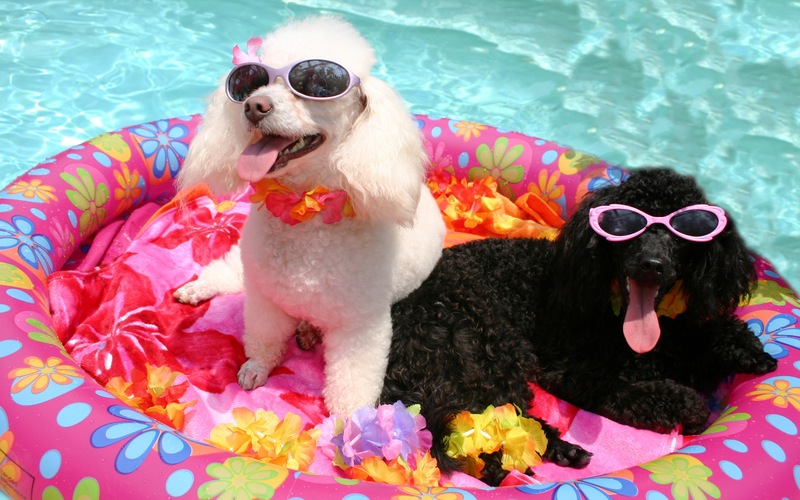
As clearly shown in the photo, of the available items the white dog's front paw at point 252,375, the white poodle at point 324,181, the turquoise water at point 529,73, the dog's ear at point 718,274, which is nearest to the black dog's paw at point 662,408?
the dog's ear at point 718,274

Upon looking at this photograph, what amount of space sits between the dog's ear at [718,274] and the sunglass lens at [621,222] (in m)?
0.21

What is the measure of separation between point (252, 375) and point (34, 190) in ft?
3.70

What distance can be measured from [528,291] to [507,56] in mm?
3433

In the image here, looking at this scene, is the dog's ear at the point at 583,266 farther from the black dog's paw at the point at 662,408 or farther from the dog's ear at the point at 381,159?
the dog's ear at the point at 381,159

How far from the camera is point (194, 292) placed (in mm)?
2615

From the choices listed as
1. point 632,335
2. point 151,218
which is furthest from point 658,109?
point 151,218

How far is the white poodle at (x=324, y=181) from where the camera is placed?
1817mm

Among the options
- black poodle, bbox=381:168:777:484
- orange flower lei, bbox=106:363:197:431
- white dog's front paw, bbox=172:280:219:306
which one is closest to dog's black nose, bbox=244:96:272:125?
black poodle, bbox=381:168:777:484

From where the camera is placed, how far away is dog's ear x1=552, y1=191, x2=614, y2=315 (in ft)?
6.80

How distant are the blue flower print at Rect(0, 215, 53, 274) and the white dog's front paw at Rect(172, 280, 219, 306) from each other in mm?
466

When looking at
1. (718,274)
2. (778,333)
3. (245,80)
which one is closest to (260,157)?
(245,80)

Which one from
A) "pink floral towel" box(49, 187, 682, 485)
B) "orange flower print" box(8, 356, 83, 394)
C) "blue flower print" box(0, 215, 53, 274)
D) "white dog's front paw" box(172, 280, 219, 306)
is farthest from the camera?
"white dog's front paw" box(172, 280, 219, 306)

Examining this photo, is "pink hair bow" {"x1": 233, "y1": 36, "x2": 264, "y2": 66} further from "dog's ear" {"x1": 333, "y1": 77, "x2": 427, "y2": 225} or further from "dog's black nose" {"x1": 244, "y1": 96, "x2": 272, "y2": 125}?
"dog's ear" {"x1": 333, "y1": 77, "x2": 427, "y2": 225}

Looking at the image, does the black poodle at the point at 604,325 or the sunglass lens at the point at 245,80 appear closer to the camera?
the sunglass lens at the point at 245,80
